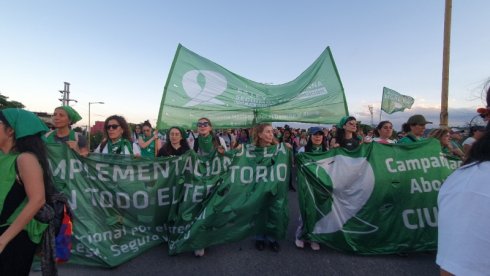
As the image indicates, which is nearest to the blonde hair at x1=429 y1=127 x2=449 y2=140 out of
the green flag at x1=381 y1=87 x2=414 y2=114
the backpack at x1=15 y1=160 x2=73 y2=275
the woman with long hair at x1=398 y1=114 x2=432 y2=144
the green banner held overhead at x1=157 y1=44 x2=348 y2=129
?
the woman with long hair at x1=398 y1=114 x2=432 y2=144

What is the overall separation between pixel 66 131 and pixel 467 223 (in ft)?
15.4

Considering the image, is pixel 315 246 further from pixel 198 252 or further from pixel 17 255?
pixel 17 255

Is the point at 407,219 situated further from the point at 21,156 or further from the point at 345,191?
the point at 21,156

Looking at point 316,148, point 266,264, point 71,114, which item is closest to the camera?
point 266,264

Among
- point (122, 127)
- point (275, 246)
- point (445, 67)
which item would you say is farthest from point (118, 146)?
point (445, 67)

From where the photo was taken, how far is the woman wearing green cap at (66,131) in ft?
12.9

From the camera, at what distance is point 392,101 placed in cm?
1059

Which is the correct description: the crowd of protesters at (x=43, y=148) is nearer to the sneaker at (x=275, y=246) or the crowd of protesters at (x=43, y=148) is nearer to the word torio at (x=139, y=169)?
the sneaker at (x=275, y=246)

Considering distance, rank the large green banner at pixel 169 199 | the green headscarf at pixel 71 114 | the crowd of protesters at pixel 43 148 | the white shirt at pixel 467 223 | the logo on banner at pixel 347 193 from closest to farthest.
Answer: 1. the white shirt at pixel 467 223
2. the crowd of protesters at pixel 43 148
3. the large green banner at pixel 169 199
4. the logo on banner at pixel 347 193
5. the green headscarf at pixel 71 114

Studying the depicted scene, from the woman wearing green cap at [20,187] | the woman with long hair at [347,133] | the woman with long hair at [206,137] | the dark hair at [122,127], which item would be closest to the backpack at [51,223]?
the woman wearing green cap at [20,187]

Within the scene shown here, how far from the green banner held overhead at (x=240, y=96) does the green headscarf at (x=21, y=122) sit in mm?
2565

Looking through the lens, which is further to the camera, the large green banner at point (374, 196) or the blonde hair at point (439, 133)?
the blonde hair at point (439, 133)

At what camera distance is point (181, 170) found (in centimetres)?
379

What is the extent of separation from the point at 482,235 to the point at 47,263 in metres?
2.59
